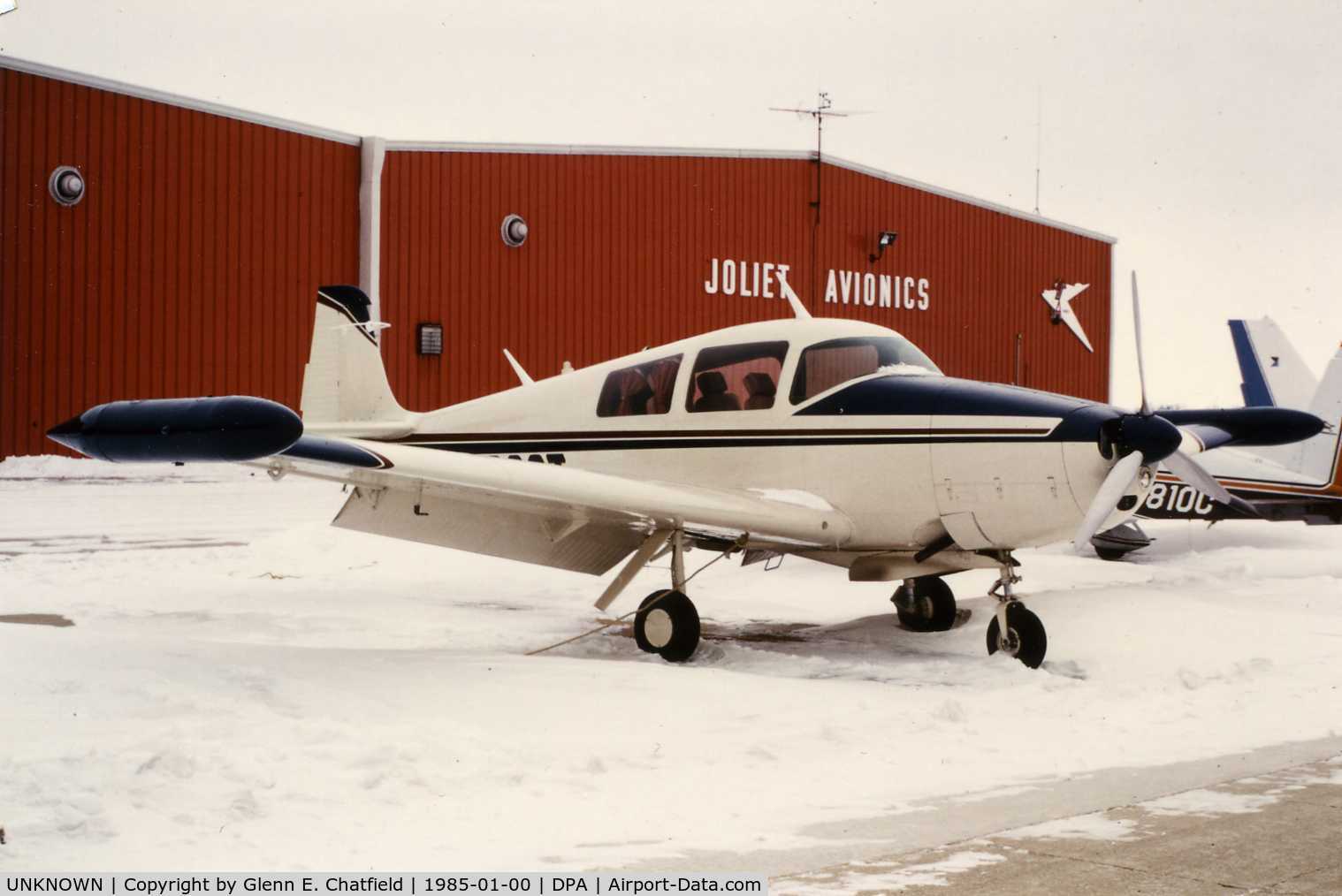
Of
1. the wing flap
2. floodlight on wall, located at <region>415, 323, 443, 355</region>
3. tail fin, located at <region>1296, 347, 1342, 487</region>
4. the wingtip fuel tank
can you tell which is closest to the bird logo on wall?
tail fin, located at <region>1296, 347, 1342, 487</region>

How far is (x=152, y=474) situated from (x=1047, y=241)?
18.8 meters

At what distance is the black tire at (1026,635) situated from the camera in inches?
337

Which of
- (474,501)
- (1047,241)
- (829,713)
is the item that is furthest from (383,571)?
(1047,241)

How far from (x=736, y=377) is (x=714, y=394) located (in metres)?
0.20

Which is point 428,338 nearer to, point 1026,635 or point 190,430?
point 1026,635

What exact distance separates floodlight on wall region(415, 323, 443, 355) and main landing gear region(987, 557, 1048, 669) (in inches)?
524

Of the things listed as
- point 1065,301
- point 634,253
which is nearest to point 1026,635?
point 634,253

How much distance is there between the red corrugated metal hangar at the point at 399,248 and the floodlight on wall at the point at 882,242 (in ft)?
0.16

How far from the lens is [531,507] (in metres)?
9.15

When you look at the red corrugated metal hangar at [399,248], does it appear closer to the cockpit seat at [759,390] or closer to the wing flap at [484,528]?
the wing flap at [484,528]

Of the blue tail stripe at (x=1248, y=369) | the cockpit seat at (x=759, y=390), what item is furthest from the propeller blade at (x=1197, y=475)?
the blue tail stripe at (x=1248, y=369)

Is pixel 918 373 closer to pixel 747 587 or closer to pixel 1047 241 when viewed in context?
pixel 747 587

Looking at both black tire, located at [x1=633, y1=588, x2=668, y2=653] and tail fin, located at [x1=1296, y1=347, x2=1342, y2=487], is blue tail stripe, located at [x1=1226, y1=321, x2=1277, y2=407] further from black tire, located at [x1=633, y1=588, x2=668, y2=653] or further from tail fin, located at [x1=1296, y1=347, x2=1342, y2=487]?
black tire, located at [x1=633, y1=588, x2=668, y2=653]

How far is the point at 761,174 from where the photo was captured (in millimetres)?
23688
